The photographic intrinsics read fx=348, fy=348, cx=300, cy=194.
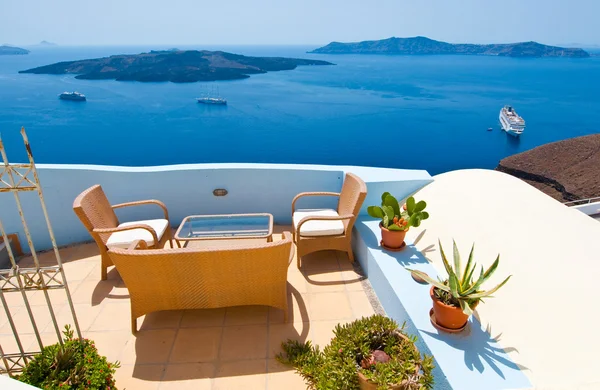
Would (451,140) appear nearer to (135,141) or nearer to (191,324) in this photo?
(135,141)

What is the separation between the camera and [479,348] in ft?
7.34

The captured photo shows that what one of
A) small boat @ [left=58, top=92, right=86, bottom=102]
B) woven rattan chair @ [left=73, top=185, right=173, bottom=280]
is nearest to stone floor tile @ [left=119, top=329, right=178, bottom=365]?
woven rattan chair @ [left=73, top=185, right=173, bottom=280]

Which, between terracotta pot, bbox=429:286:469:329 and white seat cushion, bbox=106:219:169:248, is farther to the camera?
white seat cushion, bbox=106:219:169:248

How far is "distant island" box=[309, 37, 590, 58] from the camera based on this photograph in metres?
156

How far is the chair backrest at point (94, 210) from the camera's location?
3.12 metres

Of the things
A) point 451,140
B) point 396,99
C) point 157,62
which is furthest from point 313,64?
point 451,140

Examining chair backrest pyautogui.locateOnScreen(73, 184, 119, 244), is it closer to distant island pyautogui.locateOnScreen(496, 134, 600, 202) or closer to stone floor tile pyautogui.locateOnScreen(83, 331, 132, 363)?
stone floor tile pyautogui.locateOnScreen(83, 331, 132, 363)

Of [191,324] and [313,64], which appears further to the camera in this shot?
[313,64]

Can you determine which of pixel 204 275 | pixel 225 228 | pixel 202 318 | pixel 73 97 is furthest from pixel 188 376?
pixel 73 97

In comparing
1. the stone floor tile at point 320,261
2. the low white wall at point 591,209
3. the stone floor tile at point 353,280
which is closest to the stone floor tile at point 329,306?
the stone floor tile at point 353,280

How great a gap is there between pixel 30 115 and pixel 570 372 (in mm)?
77733

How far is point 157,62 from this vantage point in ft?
325

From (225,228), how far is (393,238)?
1.68 m

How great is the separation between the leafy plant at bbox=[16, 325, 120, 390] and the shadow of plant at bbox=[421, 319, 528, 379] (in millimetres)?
1989
